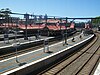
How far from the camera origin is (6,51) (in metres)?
26.3

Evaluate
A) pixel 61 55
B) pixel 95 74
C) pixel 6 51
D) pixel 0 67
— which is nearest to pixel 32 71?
pixel 0 67

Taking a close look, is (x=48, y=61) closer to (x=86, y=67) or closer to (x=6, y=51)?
(x=86, y=67)

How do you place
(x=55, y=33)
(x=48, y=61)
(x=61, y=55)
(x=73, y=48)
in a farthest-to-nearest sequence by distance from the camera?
(x=55, y=33) → (x=73, y=48) → (x=61, y=55) → (x=48, y=61)

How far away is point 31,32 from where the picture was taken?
175 feet

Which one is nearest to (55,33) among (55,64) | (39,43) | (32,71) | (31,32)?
(31,32)

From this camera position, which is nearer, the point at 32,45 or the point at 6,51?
the point at 6,51

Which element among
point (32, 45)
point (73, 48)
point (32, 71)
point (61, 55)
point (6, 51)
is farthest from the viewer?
point (32, 45)

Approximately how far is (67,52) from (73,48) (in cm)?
378

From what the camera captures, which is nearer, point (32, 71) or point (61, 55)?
point (32, 71)

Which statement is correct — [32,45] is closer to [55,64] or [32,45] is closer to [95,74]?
[55,64]

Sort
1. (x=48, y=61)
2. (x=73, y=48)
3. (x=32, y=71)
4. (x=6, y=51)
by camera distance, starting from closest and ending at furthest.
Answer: (x=32, y=71) < (x=48, y=61) < (x=6, y=51) < (x=73, y=48)

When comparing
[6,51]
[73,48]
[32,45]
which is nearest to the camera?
[6,51]

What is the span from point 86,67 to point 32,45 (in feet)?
48.7

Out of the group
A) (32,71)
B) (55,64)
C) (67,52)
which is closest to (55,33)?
(67,52)
